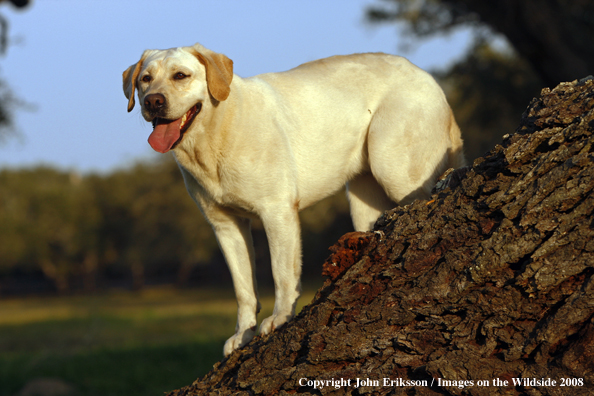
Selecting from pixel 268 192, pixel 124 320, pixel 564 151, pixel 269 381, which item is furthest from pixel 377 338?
pixel 124 320

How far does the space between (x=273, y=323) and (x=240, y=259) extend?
75 centimetres

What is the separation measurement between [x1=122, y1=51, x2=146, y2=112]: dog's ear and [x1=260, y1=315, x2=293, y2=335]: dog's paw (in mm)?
1780

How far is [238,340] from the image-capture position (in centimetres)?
383

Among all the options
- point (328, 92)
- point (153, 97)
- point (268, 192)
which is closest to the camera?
point (153, 97)

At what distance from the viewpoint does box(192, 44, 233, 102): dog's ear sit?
3.77 meters

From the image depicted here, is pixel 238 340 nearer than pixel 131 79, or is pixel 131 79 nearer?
pixel 238 340

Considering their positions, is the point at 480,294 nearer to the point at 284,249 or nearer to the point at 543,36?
the point at 284,249

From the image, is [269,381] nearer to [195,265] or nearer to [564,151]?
[564,151]

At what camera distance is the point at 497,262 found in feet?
7.59

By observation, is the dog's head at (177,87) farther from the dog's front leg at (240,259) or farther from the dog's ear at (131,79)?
the dog's front leg at (240,259)

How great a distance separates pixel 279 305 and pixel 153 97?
1.51 metres

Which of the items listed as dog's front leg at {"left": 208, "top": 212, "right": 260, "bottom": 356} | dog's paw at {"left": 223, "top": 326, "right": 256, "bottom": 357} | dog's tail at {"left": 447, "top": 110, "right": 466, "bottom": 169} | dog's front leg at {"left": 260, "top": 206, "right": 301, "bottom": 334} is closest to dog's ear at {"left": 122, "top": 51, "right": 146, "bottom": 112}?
dog's front leg at {"left": 208, "top": 212, "right": 260, "bottom": 356}

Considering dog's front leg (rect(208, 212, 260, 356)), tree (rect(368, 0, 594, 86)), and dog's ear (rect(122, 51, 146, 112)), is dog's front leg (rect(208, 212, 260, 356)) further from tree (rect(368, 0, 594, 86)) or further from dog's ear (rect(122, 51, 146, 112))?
tree (rect(368, 0, 594, 86))

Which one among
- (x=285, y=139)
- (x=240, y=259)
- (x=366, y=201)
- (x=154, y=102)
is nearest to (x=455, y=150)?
(x=366, y=201)
